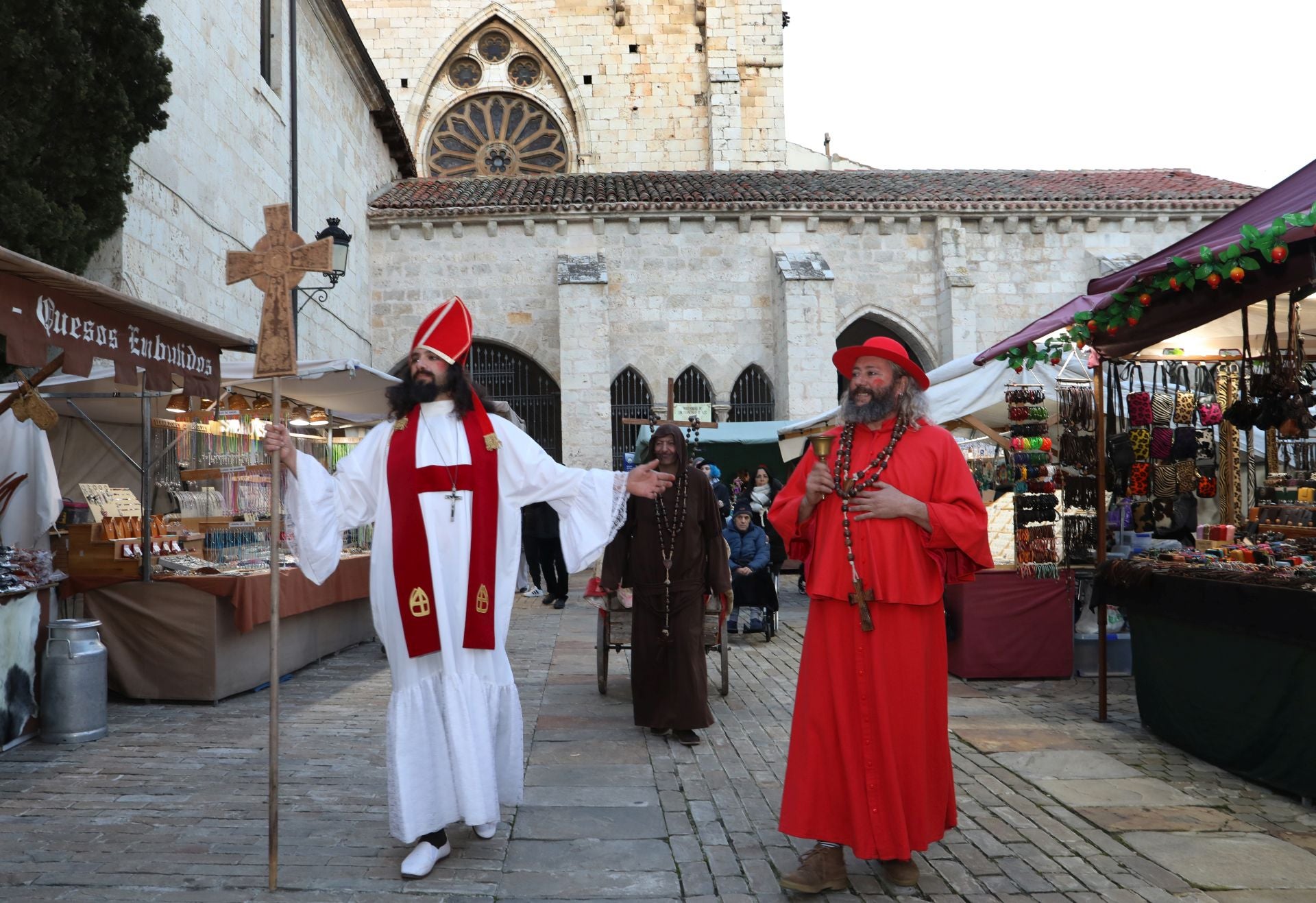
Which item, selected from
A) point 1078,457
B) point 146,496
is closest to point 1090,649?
point 1078,457

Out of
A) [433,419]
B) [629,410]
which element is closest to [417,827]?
[433,419]

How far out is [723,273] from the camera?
21047mm

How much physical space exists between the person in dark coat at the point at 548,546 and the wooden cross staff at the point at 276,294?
28.1ft

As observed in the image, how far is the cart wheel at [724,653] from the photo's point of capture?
7320mm

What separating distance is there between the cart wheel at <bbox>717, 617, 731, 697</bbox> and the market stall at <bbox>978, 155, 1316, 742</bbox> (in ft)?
7.99

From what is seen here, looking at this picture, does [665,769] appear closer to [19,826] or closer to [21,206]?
[19,826]

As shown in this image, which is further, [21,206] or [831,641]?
[21,206]

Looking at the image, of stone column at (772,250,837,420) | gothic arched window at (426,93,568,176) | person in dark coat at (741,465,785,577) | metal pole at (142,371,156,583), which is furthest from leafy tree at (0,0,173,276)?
gothic arched window at (426,93,568,176)

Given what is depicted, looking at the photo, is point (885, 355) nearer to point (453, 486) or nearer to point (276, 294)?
point (453, 486)

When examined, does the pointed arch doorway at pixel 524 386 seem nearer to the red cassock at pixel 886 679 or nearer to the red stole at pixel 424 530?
the red stole at pixel 424 530

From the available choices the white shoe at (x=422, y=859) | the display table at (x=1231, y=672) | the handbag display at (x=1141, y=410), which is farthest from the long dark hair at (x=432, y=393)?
the handbag display at (x=1141, y=410)

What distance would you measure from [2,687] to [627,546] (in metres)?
3.59

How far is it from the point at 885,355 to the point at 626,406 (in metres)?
17.2

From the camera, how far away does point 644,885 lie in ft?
12.6
